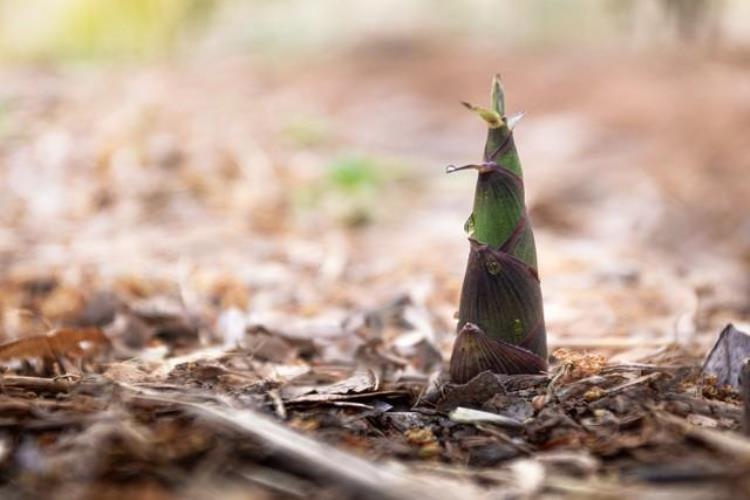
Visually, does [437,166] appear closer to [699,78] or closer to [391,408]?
[699,78]

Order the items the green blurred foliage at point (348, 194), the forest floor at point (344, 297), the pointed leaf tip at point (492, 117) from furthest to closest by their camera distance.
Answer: the green blurred foliage at point (348, 194), the pointed leaf tip at point (492, 117), the forest floor at point (344, 297)

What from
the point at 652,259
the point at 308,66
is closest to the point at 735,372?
the point at 652,259

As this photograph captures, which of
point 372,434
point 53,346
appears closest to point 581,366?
point 372,434

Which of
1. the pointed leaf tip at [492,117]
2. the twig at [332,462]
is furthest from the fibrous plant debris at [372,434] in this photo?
the pointed leaf tip at [492,117]

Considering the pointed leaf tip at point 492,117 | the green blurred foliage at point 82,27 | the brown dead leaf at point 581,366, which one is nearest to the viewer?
the pointed leaf tip at point 492,117

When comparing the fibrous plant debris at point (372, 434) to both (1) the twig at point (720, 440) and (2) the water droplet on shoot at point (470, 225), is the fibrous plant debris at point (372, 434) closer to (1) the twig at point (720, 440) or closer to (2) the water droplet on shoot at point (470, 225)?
(1) the twig at point (720, 440)

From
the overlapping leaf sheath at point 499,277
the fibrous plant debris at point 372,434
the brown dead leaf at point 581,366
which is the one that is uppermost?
the overlapping leaf sheath at point 499,277
